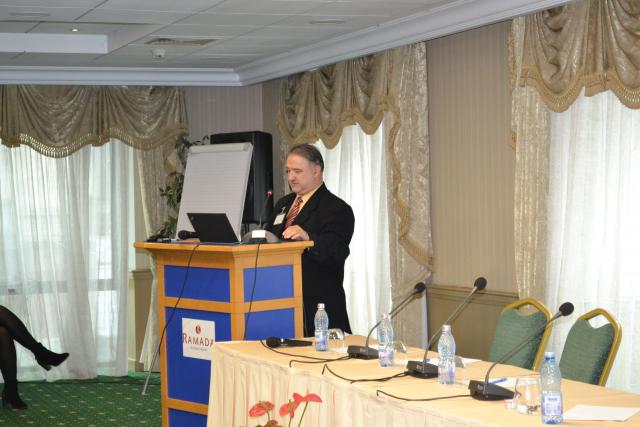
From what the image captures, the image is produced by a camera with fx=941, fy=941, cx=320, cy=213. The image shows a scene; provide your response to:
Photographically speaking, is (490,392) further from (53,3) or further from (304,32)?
(304,32)

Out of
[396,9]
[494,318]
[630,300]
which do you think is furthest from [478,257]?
[396,9]

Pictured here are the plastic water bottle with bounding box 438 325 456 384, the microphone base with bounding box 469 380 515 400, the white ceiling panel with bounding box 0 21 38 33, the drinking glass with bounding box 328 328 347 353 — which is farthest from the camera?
the white ceiling panel with bounding box 0 21 38 33

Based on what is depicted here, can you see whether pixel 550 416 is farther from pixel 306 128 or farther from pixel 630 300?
pixel 306 128

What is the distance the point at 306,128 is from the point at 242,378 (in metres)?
4.38

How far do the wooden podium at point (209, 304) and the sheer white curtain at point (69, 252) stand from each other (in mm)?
4017

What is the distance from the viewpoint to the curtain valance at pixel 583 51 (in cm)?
541

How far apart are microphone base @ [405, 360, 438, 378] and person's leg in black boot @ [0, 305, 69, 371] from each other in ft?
15.6

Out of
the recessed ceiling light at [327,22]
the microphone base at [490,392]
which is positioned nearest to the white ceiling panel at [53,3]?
the recessed ceiling light at [327,22]

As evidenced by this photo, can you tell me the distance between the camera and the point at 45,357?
316 inches

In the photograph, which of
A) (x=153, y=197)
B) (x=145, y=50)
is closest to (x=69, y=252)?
(x=153, y=197)

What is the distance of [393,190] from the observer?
7445mm

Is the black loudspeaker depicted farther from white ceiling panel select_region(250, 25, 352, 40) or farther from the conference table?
A: the conference table

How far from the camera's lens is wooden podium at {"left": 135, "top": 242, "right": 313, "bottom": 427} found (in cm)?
487

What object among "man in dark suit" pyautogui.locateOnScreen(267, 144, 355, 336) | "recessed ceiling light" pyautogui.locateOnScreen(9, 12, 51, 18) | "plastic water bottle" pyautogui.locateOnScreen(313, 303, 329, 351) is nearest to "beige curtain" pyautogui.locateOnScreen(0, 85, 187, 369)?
"recessed ceiling light" pyautogui.locateOnScreen(9, 12, 51, 18)
